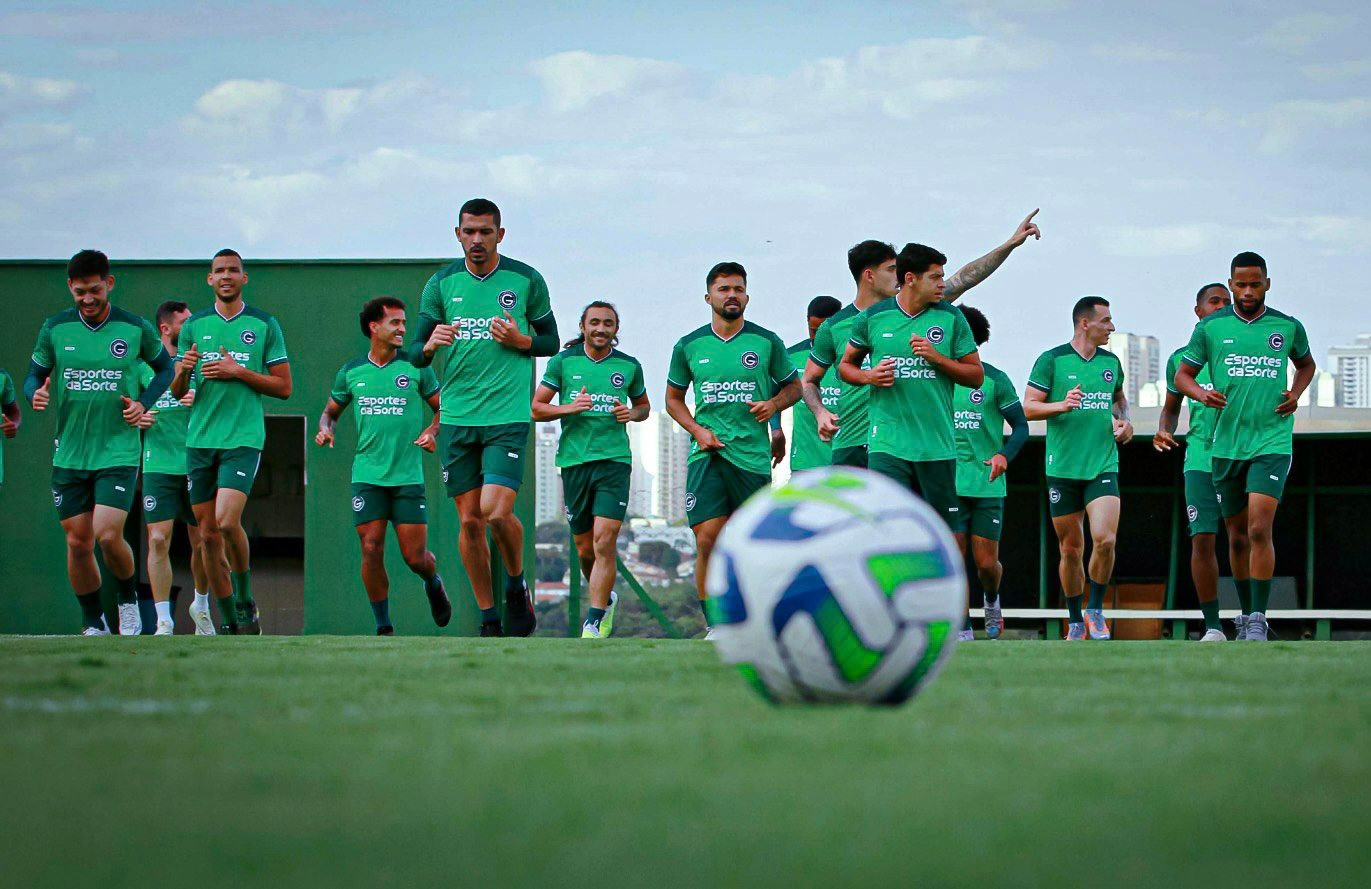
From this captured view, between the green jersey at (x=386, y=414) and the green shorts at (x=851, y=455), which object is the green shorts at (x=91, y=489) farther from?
the green shorts at (x=851, y=455)

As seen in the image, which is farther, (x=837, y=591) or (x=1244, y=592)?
(x=1244, y=592)

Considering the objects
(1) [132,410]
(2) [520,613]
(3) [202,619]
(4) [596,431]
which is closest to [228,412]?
(1) [132,410]

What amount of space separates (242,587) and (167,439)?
7.97 feet

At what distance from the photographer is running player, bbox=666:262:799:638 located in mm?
11438

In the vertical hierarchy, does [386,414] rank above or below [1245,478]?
above

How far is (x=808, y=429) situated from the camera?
12891 millimetres

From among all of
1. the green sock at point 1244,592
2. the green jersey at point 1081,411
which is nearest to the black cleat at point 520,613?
the green jersey at point 1081,411

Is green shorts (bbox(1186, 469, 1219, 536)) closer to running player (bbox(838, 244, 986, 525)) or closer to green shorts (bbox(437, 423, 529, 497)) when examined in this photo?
running player (bbox(838, 244, 986, 525))

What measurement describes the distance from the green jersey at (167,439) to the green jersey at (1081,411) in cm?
716

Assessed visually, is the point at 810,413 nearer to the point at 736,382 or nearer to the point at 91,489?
the point at 736,382

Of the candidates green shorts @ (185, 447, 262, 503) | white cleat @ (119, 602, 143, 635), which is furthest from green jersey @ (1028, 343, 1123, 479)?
white cleat @ (119, 602, 143, 635)

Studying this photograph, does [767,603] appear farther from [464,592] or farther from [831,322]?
[464,592]

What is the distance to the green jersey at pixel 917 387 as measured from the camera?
9781 mm

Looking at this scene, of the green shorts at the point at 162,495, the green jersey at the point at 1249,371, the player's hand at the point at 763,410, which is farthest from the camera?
the green shorts at the point at 162,495
